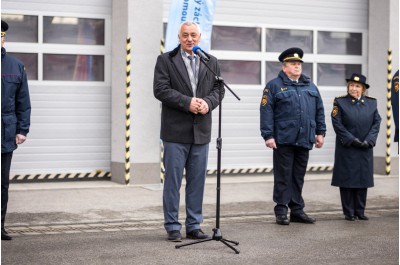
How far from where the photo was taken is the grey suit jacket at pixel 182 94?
8492mm

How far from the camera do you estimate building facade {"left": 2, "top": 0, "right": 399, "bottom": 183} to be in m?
13.8

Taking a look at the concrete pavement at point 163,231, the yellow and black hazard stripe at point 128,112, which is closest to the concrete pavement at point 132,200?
→ the concrete pavement at point 163,231

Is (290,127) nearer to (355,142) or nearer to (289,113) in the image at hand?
(289,113)

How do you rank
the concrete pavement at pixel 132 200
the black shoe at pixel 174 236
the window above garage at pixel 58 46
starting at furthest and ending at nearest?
1. the window above garage at pixel 58 46
2. the concrete pavement at pixel 132 200
3. the black shoe at pixel 174 236

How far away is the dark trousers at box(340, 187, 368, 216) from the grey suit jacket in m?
2.47

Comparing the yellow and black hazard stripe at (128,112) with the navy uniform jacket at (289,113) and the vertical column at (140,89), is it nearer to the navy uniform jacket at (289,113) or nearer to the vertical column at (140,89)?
the vertical column at (140,89)

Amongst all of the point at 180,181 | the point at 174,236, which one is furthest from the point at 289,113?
the point at 174,236

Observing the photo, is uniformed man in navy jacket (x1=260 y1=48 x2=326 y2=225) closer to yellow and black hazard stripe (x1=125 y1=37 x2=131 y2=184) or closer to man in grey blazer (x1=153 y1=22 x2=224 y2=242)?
man in grey blazer (x1=153 y1=22 x2=224 y2=242)

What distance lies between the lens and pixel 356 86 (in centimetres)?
1041

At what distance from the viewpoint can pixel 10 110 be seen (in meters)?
8.31

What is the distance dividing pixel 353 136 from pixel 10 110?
13.5 feet

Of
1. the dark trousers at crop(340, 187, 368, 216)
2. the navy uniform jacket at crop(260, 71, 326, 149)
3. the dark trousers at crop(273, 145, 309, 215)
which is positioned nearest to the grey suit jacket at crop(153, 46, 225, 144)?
the navy uniform jacket at crop(260, 71, 326, 149)

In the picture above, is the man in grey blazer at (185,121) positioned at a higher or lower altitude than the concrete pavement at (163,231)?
higher

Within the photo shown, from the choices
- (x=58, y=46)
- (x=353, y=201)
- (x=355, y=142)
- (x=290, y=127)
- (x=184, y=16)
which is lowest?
(x=353, y=201)
